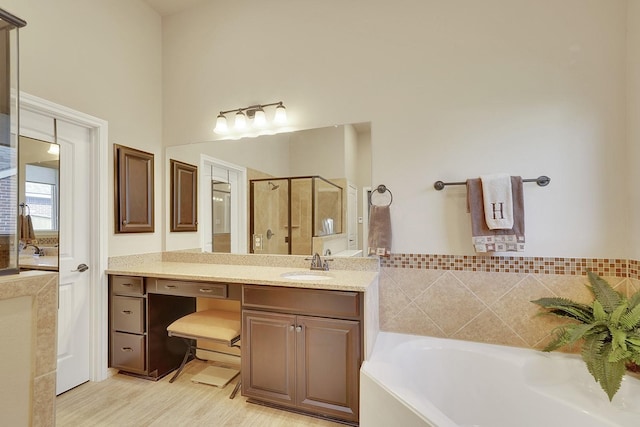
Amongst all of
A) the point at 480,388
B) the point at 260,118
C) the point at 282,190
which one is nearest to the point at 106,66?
the point at 260,118

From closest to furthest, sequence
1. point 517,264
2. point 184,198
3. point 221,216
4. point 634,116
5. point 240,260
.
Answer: point 634,116 → point 517,264 → point 240,260 → point 221,216 → point 184,198

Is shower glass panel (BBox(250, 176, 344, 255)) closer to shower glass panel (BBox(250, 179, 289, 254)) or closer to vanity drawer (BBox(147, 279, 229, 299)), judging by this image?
shower glass panel (BBox(250, 179, 289, 254))

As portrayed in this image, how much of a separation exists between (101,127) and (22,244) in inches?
39.3

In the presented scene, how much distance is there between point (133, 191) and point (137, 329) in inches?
44.7

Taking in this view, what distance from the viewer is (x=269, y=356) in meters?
2.01

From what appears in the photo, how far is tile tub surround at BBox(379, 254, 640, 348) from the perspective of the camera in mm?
1896

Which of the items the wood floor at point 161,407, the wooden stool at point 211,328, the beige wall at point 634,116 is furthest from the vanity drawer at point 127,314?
the beige wall at point 634,116

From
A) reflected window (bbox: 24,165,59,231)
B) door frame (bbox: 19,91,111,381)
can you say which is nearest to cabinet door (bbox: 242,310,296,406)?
door frame (bbox: 19,91,111,381)

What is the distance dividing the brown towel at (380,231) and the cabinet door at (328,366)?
1.86 ft

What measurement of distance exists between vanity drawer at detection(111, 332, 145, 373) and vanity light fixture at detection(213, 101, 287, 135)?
1830mm

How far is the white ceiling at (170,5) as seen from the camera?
9.23ft

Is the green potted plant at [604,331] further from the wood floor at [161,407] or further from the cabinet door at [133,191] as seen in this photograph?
the cabinet door at [133,191]

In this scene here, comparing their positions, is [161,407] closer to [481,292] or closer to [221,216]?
[221,216]

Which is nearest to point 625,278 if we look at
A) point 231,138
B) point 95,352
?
point 231,138
